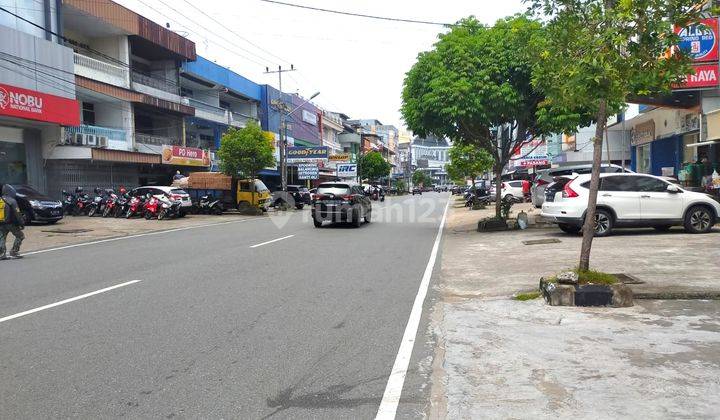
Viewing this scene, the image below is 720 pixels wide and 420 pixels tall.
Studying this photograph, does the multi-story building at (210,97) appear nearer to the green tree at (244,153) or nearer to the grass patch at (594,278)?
the green tree at (244,153)

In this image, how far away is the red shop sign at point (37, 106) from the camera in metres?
21.9

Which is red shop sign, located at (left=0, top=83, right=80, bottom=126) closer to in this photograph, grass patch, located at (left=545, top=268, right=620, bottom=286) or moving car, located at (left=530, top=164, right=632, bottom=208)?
moving car, located at (left=530, top=164, right=632, bottom=208)

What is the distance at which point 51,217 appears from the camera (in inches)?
874

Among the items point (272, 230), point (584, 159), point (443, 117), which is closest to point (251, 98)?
point (584, 159)

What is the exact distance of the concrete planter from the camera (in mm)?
6934

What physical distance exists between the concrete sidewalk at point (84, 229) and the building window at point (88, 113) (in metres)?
7.22

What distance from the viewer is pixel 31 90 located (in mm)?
23156

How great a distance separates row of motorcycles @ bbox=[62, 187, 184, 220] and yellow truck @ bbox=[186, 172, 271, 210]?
3.74m

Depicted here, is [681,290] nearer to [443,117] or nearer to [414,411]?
[414,411]

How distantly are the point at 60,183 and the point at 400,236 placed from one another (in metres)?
19.7

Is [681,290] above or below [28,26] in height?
below

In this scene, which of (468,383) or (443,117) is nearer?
(468,383)

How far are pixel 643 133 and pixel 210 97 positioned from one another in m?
31.1

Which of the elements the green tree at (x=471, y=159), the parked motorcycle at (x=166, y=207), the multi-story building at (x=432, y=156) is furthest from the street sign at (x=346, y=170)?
the multi-story building at (x=432, y=156)
